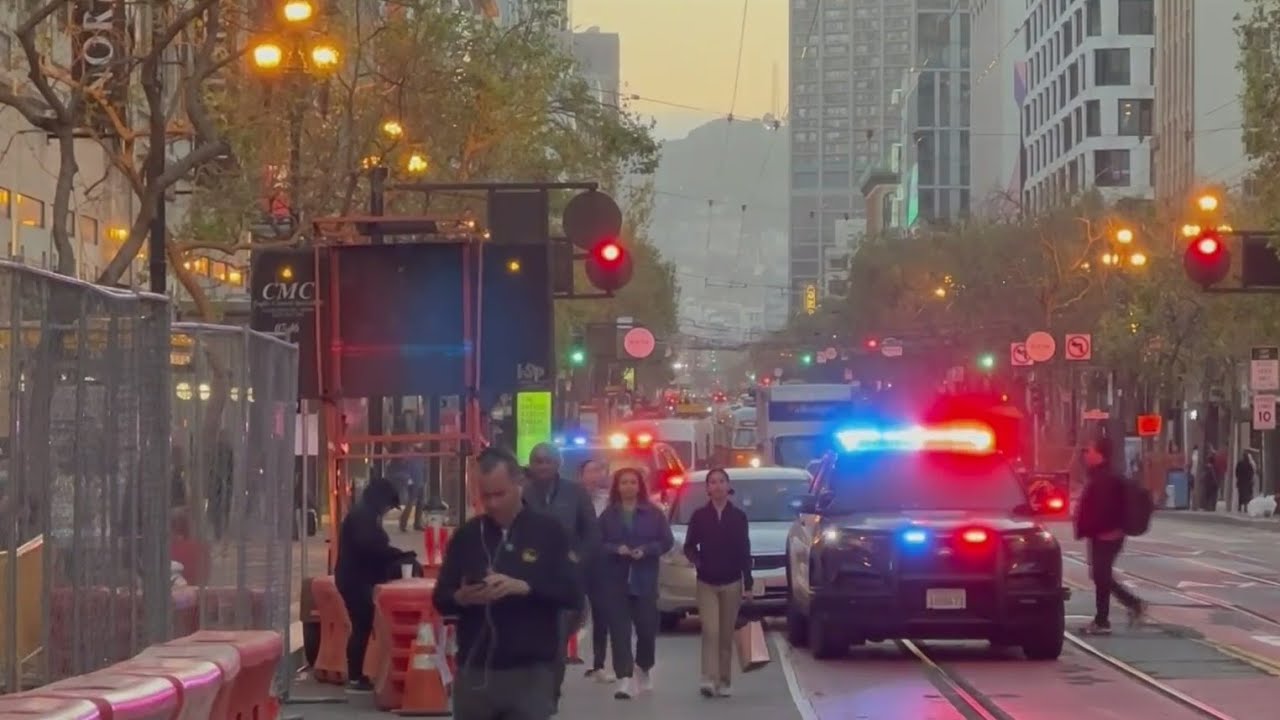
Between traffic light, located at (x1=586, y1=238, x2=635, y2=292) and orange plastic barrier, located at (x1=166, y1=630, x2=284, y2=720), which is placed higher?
traffic light, located at (x1=586, y1=238, x2=635, y2=292)

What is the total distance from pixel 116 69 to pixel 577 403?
49323mm

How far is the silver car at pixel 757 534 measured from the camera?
75.2ft

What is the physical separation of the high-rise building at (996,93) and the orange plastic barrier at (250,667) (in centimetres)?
12012

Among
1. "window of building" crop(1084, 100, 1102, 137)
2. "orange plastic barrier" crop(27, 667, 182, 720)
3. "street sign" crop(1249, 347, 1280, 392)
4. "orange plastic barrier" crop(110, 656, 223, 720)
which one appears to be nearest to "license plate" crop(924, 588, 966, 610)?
"orange plastic barrier" crop(110, 656, 223, 720)

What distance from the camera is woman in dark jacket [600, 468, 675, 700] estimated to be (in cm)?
1741

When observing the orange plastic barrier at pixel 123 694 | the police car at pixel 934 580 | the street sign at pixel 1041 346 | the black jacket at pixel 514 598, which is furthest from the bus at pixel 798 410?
the orange plastic barrier at pixel 123 694

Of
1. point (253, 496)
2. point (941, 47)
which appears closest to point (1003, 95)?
point (941, 47)

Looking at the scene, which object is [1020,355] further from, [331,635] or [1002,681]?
[331,635]

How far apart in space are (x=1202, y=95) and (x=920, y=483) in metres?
72.9

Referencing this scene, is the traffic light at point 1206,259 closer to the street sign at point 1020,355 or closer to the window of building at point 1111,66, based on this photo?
the street sign at point 1020,355

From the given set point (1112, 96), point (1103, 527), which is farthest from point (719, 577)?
point (1112, 96)

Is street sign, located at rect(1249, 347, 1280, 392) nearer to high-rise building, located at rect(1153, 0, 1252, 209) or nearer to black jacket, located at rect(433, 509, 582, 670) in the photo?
high-rise building, located at rect(1153, 0, 1252, 209)

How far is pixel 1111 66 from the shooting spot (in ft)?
367

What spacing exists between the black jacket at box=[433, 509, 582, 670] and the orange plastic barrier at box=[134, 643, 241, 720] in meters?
1.07
